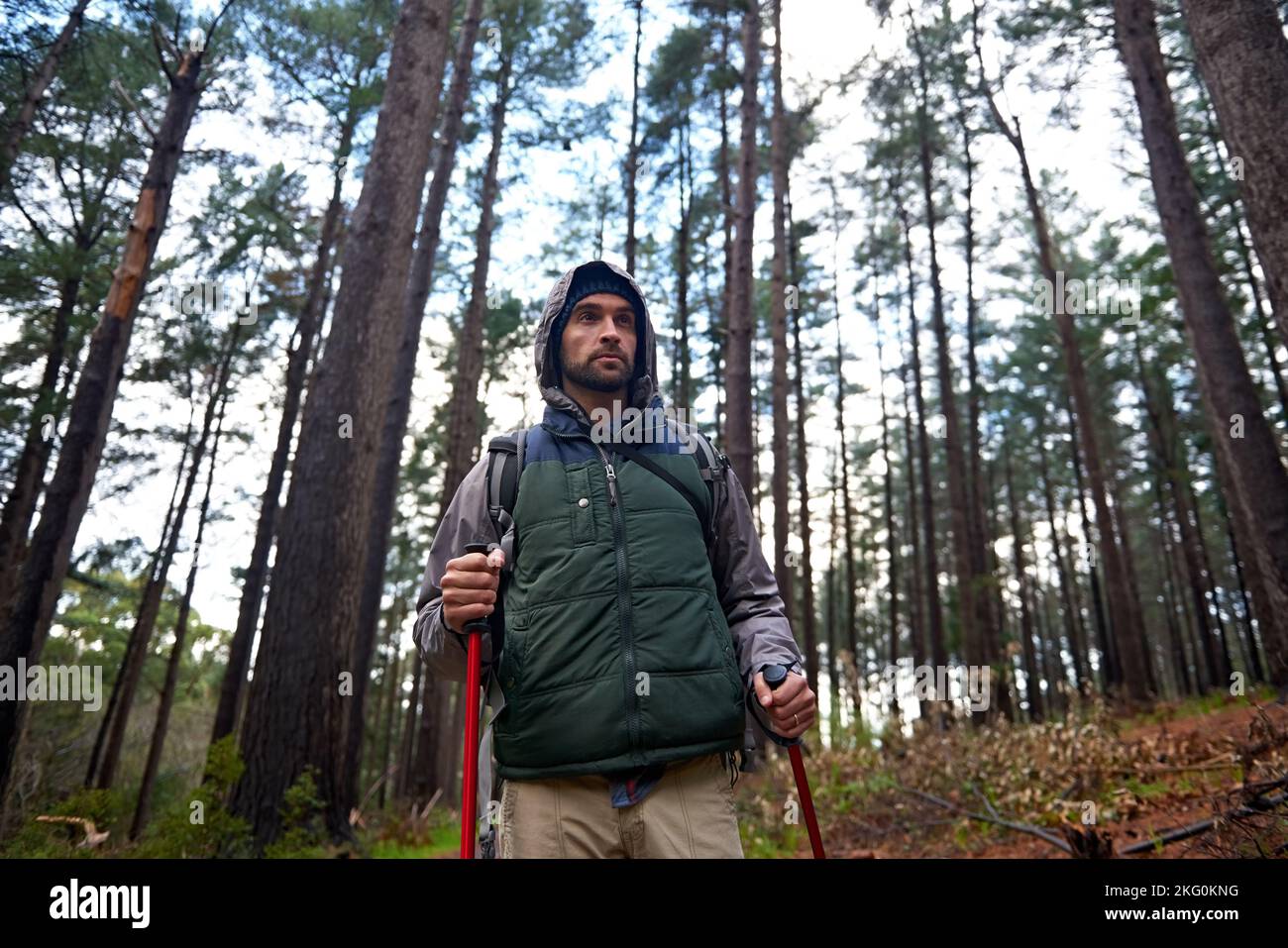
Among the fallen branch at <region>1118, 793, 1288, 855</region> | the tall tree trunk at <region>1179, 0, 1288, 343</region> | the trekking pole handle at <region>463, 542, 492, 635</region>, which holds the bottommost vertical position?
the fallen branch at <region>1118, 793, 1288, 855</region>

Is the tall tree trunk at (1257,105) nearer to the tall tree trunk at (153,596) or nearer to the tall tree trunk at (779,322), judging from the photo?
the tall tree trunk at (779,322)

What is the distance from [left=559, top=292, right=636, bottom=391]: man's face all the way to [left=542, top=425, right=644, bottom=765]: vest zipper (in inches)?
11.1

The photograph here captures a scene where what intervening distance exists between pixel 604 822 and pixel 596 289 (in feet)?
6.04

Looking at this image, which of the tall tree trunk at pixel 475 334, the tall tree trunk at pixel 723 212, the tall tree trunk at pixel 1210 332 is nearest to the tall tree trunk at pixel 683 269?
the tall tree trunk at pixel 723 212

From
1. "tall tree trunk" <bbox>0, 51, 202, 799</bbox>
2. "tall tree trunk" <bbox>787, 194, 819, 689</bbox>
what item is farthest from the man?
"tall tree trunk" <bbox>787, 194, 819, 689</bbox>

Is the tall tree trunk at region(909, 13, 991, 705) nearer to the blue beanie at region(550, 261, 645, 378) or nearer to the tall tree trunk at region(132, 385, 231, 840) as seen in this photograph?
the blue beanie at region(550, 261, 645, 378)

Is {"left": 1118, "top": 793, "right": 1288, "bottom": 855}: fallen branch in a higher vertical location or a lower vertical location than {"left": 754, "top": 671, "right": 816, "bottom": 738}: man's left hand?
lower

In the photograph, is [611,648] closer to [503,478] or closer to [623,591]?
[623,591]

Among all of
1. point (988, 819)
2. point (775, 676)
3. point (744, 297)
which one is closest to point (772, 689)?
point (775, 676)

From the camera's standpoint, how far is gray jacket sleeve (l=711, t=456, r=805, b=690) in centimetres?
211

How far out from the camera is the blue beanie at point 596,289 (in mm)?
2717

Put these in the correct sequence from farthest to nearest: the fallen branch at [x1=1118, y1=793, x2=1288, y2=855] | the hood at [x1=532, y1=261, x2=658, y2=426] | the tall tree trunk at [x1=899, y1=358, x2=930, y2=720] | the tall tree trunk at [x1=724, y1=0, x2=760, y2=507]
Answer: the tall tree trunk at [x1=899, y1=358, x2=930, y2=720], the tall tree trunk at [x1=724, y1=0, x2=760, y2=507], the fallen branch at [x1=1118, y1=793, x2=1288, y2=855], the hood at [x1=532, y1=261, x2=658, y2=426]

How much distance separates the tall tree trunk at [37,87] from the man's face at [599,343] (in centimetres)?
1176

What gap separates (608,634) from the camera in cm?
197
